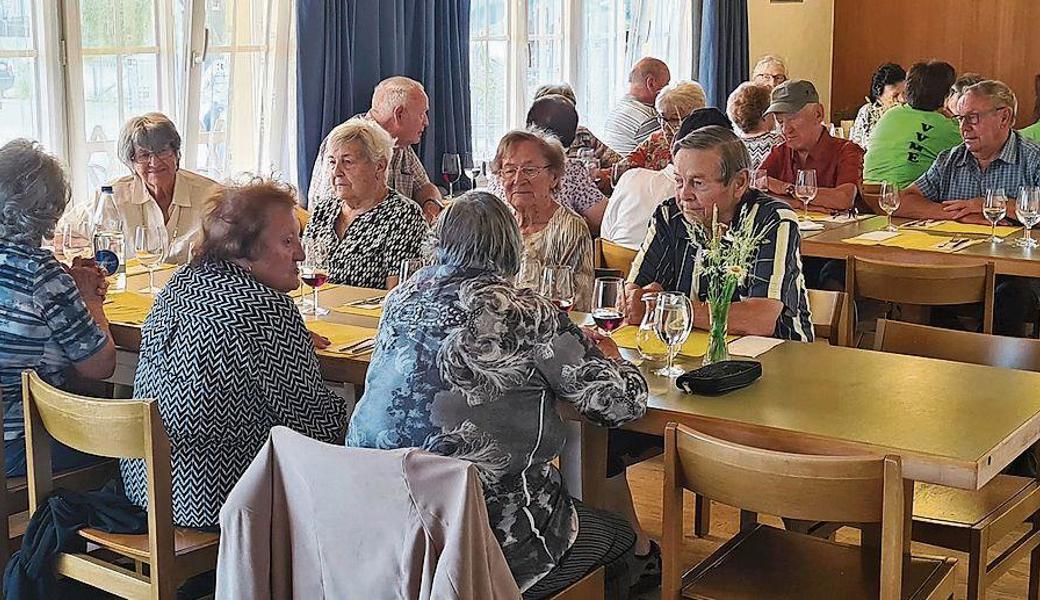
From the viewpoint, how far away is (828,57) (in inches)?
458

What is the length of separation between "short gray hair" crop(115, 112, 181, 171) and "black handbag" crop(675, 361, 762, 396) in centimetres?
252

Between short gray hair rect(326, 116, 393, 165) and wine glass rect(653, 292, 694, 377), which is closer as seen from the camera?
wine glass rect(653, 292, 694, 377)

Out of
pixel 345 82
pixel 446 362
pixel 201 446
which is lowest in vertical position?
pixel 201 446

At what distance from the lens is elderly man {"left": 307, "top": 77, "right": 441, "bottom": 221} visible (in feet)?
20.5

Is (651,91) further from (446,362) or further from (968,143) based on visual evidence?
(446,362)

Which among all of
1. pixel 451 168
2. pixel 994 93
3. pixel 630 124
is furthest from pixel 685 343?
pixel 630 124

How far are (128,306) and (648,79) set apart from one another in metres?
4.83

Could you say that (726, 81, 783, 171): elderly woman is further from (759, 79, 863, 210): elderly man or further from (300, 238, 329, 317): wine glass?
Result: (300, 238, 329, 317): wine glass

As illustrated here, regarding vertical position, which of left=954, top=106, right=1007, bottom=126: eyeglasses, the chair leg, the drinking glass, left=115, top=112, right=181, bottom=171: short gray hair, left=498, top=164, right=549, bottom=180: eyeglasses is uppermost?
left=954, top=106, right=1007, bottom=126: eyeglasses

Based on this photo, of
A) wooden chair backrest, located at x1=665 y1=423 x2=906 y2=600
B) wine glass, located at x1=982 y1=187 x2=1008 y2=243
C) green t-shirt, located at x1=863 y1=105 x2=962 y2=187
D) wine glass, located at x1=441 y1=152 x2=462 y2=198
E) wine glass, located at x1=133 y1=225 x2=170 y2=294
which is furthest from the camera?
wine glass, located at x1=441 y1=152 x2=462 y2=198

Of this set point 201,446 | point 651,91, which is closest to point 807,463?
point 201,446

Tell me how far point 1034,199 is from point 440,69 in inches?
132

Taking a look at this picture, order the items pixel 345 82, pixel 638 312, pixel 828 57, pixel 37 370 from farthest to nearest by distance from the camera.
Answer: pixel 828 57 < pixel 345 82 < pixel 638 312 < pixel 37 370

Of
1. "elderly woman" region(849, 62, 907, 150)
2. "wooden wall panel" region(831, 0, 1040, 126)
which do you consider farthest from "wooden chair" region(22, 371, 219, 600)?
"wooden wall panel" region(831, 0, 1040, 126)
